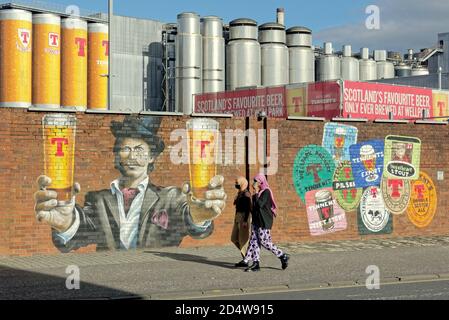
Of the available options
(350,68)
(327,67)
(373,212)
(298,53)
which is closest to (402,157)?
(373,212)

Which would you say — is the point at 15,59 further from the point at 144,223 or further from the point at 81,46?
the point at 144,223

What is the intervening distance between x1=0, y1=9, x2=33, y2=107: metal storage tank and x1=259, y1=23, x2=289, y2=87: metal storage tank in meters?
14.9

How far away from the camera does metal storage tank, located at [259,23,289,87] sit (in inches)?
1870

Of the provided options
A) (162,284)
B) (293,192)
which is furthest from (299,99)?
(162,284)

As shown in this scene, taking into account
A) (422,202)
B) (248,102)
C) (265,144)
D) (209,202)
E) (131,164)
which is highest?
(248,102)

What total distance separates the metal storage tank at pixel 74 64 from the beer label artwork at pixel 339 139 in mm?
30228

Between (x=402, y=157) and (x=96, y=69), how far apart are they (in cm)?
3259

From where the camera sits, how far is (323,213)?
1892 cm

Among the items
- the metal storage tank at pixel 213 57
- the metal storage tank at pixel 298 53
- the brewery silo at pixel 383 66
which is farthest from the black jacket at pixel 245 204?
the brewery silo at pixel 383 66

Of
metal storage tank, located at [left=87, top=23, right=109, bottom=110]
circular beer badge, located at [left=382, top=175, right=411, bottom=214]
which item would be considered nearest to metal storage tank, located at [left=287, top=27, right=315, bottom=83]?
metal storage tank, located at [left=87, top=23, right=109, bottom=110]
